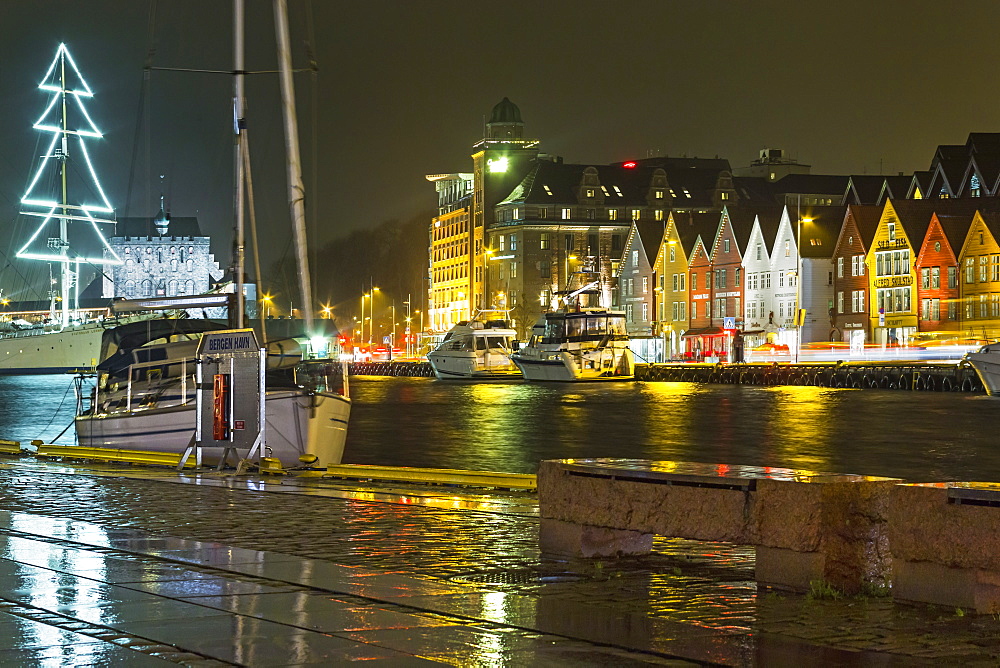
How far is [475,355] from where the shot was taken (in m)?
118

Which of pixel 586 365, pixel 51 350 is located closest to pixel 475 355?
pixel 586 365

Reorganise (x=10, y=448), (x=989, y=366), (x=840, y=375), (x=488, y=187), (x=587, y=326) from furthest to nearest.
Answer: (x=488, y=187) < (x=587, y=326) < (x=840, y=375) < (x=989, y=366) < (x=10, y=448)

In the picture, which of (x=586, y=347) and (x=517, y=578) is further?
(x=586, y=347)

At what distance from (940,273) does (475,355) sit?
125 feet

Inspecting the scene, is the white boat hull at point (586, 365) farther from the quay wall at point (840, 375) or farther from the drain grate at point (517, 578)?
the drain grate at point (517, 578)

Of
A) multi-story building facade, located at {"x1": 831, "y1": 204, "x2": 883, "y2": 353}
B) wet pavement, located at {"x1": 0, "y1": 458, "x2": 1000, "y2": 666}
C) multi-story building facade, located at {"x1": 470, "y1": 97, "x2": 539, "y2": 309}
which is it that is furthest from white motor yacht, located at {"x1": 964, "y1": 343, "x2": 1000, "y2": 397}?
multi-story building facade, located at {"x1": 470, "y1": 97, "x2": 539, "y2": 309}

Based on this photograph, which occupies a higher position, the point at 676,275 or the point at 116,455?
the point at 676,275

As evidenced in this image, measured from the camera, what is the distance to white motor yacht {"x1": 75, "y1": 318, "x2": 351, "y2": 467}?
87.5 ft

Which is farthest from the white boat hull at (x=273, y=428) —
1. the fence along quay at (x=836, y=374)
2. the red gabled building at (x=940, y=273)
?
the red gabled building at (x=940, y=273)

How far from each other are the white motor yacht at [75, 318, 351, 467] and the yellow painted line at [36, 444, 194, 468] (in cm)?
80

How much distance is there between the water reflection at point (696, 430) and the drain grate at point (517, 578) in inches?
911

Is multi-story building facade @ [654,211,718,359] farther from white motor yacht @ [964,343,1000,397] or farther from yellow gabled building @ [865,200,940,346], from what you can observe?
white motor yacht @ [964,343,1000,397]

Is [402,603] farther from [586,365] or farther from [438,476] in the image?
[586,365]

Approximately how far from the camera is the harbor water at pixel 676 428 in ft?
131
